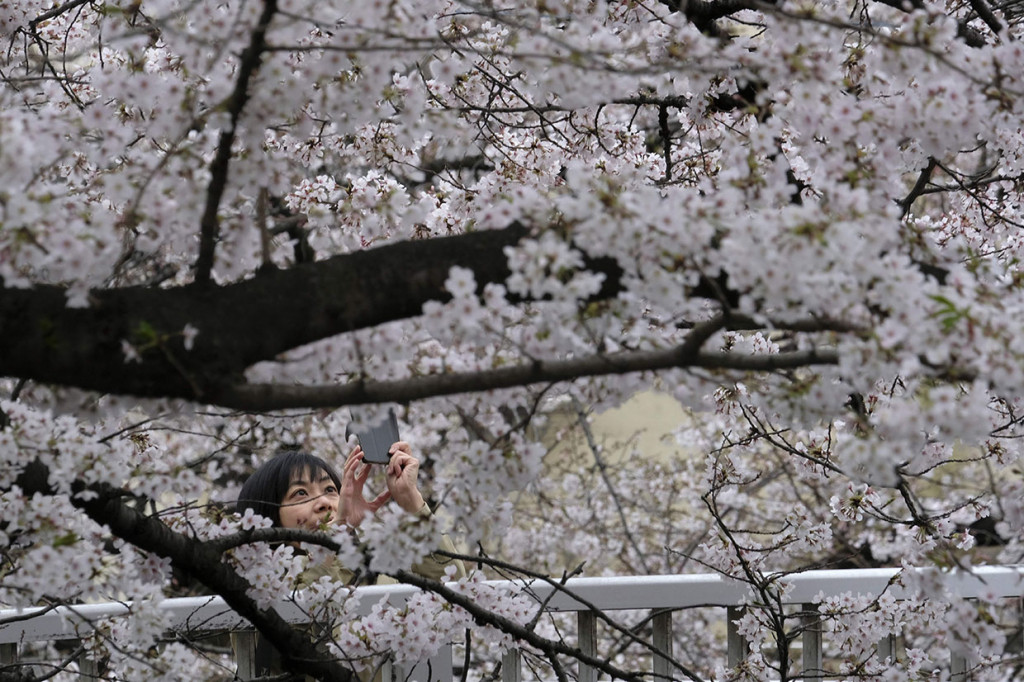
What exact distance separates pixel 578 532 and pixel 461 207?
17.6 ft

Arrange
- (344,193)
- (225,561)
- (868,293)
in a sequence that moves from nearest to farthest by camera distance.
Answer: (868,293) → (225,561) → (344,193)

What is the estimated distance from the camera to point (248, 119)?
193 centimetres

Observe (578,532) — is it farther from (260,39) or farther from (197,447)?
(260,39)

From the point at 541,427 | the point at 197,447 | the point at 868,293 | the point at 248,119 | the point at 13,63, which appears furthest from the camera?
the point at 541,427

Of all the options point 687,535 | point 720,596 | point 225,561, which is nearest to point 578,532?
point 687,535

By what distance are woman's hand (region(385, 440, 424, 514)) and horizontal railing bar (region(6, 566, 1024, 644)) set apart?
0.25 m

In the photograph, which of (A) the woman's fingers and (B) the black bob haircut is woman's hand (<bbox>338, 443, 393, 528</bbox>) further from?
(B) the black bob haircut

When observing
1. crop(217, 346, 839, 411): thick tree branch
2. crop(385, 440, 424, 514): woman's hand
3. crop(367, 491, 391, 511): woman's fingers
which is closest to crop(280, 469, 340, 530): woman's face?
crop(367, 491, 391, 511): woman's fingers

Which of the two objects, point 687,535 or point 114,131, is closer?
point 114,131

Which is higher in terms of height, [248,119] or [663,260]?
[248,119]

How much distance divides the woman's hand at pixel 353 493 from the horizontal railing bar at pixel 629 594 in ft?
1.08

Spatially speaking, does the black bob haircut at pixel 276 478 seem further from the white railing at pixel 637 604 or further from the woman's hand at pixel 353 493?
the white railing at pixel 637 604

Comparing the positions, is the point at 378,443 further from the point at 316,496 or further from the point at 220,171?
the point at 220,171

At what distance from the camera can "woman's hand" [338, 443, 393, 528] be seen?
3.24 m
